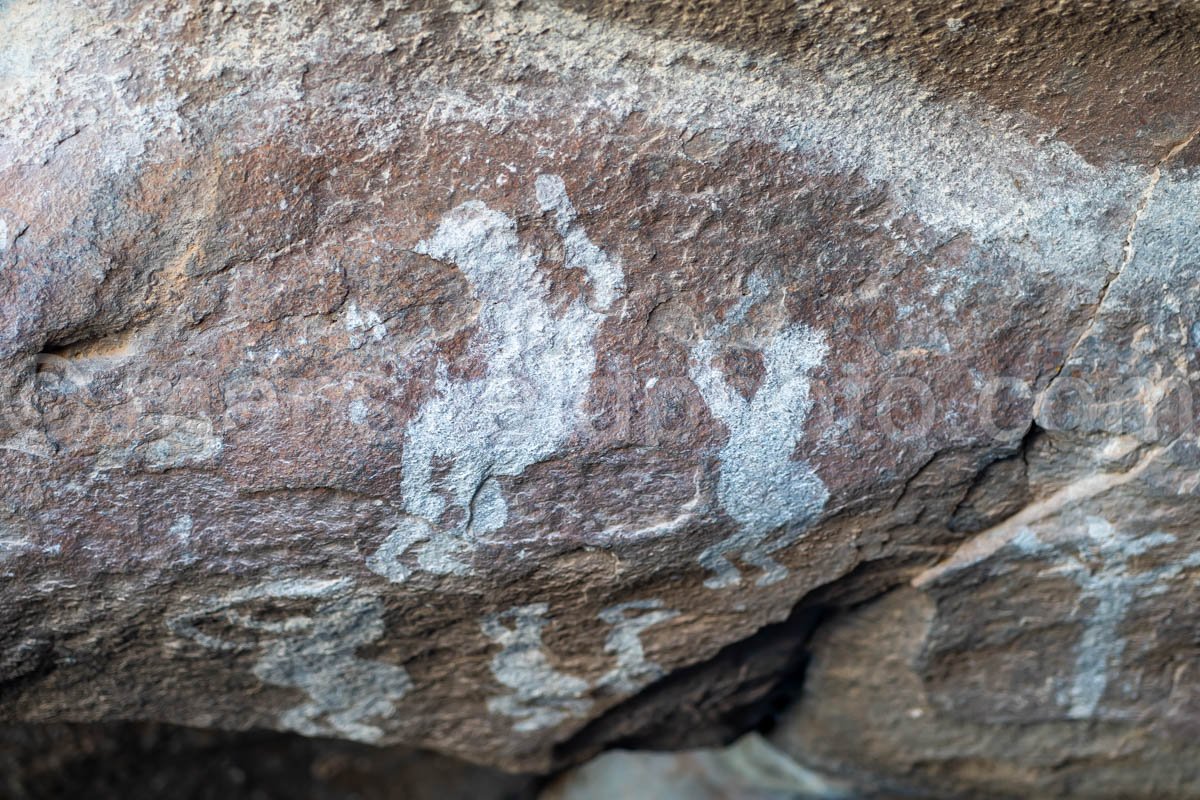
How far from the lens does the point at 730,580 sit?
91 centimetres

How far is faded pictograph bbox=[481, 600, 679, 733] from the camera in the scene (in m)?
0.93

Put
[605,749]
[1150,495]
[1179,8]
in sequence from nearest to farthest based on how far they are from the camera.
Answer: [1179,8] < [1150,495] < [605,749]

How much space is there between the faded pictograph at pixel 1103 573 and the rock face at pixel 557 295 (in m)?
0.01

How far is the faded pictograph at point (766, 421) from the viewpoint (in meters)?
0.79

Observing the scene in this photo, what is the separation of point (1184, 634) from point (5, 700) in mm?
1058

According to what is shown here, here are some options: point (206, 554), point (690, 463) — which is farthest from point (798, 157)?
point (206, 554)

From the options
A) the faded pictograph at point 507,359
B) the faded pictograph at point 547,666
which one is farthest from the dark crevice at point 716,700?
the faded pictograph at point 507,359

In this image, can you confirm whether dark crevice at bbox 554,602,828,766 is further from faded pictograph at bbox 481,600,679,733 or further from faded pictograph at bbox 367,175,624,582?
faded pictograph at bbox 367,175,624,582

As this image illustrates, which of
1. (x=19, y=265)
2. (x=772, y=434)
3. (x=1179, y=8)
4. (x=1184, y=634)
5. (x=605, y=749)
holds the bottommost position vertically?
(x=1184, y=634)

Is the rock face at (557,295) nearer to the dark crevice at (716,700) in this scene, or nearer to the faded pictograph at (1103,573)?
the faded pictograph at (1103,573)

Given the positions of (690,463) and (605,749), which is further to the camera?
(605,749)

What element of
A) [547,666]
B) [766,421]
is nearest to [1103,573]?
[766,421]

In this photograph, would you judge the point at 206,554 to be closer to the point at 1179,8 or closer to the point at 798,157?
the point at 798,157

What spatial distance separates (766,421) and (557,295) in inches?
7.0
